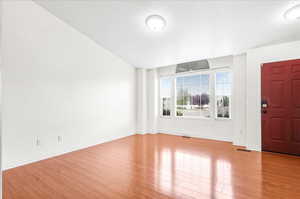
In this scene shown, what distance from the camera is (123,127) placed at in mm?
5008

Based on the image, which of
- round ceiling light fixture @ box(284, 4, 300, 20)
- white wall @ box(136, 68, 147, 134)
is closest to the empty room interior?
round ceiling light fixture @ box(284, 4, 300, 20)

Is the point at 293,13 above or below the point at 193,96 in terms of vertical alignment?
above

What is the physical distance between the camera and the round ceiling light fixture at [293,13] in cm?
242

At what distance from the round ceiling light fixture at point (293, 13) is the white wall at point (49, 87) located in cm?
402

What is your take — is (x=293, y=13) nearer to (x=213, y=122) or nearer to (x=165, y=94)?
(x=213, y=122)

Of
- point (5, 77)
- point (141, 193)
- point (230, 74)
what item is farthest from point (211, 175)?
point (5, 77)

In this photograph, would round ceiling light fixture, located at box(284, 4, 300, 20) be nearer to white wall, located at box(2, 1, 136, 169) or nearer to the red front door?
the red front door

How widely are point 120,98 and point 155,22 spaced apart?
263cm

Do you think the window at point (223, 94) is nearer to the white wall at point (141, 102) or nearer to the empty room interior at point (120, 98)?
the empty room interior at point (120, 98)

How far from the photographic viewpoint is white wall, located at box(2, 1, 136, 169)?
2670 mm

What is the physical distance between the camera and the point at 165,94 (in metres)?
5.67

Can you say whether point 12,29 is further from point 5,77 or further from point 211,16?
point 211,16

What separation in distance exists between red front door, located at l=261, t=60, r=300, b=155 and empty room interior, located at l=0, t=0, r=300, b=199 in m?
0.02

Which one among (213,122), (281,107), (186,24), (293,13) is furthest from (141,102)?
(293,13)
